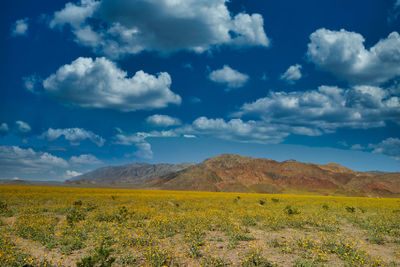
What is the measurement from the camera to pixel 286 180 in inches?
6088

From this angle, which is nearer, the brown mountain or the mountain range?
the mountain range

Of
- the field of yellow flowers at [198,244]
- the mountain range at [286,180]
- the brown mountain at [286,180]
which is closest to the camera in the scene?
the field of yellow flowers at [198,244]

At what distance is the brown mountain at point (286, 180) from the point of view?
138 m

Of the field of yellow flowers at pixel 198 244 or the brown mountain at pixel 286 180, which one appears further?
the brown mountain at pixel 286 180

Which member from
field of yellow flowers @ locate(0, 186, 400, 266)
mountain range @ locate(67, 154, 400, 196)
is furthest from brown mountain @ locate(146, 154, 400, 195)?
field of yellow flowers @ locate(0, 186, 400, 266)

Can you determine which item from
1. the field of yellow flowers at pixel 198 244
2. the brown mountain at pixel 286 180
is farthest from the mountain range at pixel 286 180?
the field of yellow flowers at pixel 198 244

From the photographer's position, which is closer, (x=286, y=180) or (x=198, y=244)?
(x=198, y=244)

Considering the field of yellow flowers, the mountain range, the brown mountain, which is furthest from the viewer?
the brown mountain

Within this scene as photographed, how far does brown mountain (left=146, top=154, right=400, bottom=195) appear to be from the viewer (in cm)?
13812

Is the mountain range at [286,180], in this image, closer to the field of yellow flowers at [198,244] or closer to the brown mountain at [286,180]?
the brown mountain at [286,180]

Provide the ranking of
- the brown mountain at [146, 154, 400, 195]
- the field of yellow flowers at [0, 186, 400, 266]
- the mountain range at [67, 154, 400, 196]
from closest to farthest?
the field of yellow flowers at [0, 186, 400, 266] < the mountain range at [67, 154, 400, 196] < the brown mountain at [146, 154, 400, 195]

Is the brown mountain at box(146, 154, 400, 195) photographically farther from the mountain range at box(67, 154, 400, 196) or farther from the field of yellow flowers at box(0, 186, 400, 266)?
the field of yellow flowers at box(0, 186, 400, 266)

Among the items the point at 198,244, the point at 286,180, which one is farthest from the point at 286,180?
the point at 198,244

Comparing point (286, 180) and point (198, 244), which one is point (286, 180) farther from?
point (198, 244)
